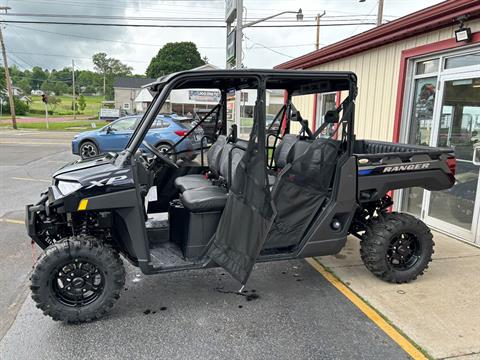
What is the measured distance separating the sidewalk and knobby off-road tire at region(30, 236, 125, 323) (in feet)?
7.71

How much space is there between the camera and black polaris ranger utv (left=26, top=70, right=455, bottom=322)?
3.05m

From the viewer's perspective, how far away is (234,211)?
3.22m

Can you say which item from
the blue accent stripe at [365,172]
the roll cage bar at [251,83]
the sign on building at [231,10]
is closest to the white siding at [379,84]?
the roll cage bar at [251,83]

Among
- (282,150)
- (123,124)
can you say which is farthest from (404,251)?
(123,124)

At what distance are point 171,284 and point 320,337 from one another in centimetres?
163

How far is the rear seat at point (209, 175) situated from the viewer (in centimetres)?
403

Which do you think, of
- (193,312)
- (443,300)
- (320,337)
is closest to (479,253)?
(443,300)

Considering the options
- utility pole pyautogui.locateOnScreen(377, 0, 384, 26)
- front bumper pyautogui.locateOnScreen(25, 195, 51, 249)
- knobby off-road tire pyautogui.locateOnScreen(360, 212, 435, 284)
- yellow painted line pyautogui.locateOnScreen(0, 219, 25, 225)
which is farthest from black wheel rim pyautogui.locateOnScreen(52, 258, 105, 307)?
utility pole pyautogui.locateOnScreen(377, 0, 384, 26)

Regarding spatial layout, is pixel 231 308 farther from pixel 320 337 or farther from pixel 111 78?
pixel 111 78

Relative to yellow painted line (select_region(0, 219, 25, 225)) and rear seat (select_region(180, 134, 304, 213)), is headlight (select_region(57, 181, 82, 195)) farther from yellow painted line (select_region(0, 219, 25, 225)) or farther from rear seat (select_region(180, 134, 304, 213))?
yellow painted line (select_region(0, 219, 25, 225))

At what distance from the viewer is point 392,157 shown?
3615 millimetres

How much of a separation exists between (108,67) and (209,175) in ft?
Answer: 387

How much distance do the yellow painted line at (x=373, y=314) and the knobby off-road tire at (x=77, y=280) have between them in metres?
2.13

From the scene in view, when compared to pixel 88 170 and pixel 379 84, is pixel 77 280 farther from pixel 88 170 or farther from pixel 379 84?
pixel 379 84
